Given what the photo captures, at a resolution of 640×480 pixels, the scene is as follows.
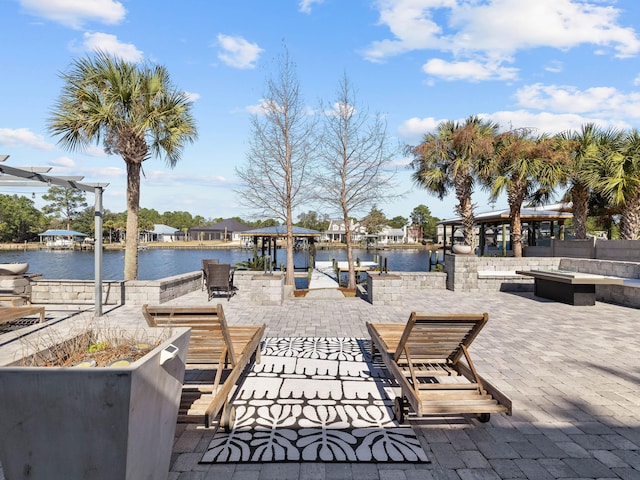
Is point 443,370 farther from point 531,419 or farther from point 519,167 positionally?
point 519,167

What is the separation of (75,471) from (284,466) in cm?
145

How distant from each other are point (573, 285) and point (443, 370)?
7.51m

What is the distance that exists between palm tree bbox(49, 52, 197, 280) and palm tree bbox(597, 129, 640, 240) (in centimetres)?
1455

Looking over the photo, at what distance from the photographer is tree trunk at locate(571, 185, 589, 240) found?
15.6 metres

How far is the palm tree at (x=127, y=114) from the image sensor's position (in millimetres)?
9234

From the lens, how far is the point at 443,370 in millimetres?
3949

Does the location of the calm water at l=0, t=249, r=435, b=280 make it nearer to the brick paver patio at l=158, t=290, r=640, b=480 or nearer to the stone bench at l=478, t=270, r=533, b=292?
the stone bench at l=478, t=270, r=533, b=292

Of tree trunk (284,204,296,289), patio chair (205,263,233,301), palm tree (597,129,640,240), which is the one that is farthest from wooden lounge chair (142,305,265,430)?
palm tree (597,129,640,240)

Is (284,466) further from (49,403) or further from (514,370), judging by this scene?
(514,370)

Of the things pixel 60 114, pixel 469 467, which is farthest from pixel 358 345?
pixel 60 114

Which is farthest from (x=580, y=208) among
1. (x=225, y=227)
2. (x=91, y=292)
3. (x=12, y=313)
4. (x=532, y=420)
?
(x=225, y=227)

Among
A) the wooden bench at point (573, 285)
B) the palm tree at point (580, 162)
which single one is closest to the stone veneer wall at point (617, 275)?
the wooden bench at point (573, 285)

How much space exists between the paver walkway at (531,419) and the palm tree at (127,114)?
4620 millimetres

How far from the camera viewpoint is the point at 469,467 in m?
2.65
